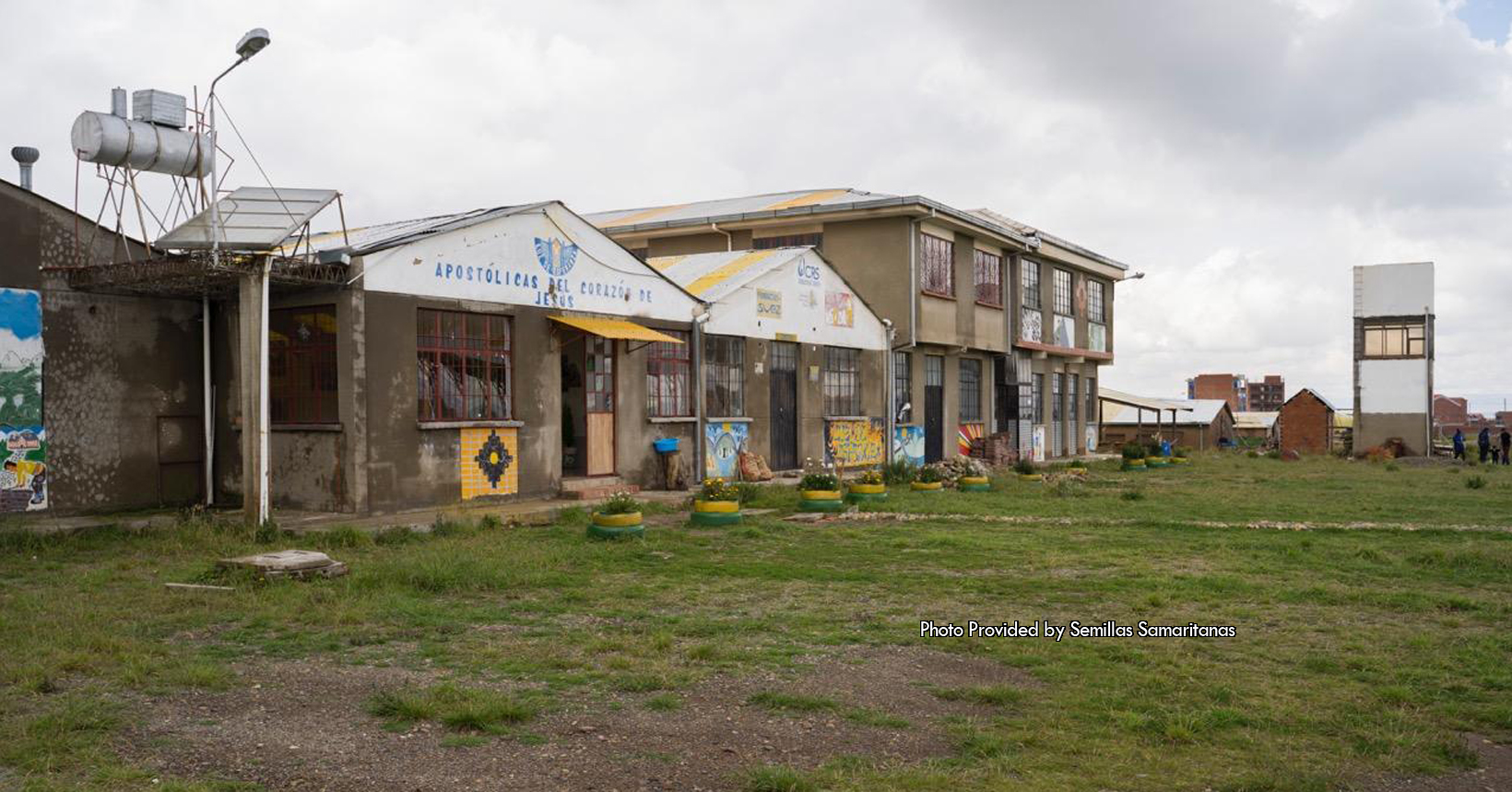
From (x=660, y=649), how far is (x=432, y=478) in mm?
8767

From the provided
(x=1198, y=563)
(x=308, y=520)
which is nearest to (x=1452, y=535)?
(x=1198, y=563)

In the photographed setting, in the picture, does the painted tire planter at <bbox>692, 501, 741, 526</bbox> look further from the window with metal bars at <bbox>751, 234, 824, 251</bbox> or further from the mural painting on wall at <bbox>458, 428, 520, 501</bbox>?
the window with metal bars at <bbox>751, 234, 824, 251</bbox>

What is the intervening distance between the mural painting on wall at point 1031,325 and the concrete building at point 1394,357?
14.1 meters

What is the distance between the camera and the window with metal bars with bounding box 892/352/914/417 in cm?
2600

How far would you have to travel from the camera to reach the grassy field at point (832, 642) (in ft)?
17.1

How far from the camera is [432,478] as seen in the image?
15133 millimetres

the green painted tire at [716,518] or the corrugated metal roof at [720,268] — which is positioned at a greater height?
the corrugated metal roof at [720,268]

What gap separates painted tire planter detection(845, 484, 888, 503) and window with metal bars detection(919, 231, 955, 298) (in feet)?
29.0

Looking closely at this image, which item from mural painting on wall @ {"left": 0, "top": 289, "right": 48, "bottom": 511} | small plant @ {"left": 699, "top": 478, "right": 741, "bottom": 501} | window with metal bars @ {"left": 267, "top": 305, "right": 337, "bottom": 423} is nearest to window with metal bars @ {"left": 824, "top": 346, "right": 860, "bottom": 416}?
small plant @ {"left": 699, "top": 478, "right": 741, "bottom": 501}

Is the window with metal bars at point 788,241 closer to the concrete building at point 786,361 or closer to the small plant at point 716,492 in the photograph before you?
the concrete building at point 786,361

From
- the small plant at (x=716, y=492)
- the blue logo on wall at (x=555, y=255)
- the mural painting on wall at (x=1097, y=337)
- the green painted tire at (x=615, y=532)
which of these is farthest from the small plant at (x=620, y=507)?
the mural painting on wall at (x=1097, y=337)

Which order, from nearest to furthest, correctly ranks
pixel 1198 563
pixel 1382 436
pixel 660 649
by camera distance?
1. pixel 660 649
2. pixel 1198 563
3. pixel 1382 436

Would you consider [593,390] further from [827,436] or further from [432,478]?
[827,436]

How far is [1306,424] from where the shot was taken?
44500 millimetres
